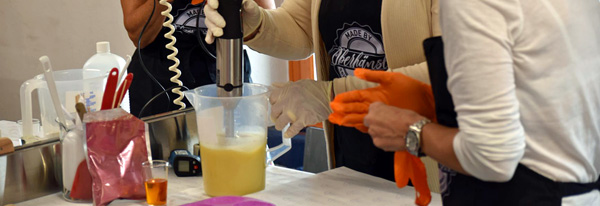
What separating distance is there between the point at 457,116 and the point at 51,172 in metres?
1.07

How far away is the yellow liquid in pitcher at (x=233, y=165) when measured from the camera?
1461 mm

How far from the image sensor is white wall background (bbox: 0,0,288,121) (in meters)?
1.48

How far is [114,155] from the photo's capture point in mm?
1398

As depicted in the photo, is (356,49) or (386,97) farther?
(356,49)

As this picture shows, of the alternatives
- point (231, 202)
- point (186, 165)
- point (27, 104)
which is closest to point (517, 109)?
point (231, 202)

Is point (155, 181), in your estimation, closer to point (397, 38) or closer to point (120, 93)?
point (120, 93)

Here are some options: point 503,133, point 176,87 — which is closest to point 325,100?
point 176,87

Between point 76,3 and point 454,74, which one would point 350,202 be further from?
point 76,3

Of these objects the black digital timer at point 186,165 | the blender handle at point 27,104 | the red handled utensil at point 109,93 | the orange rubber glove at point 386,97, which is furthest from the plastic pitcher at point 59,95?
the orange rubber glove at point 386,97

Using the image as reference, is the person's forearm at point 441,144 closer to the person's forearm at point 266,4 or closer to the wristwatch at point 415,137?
the wristwatch at point 415,137

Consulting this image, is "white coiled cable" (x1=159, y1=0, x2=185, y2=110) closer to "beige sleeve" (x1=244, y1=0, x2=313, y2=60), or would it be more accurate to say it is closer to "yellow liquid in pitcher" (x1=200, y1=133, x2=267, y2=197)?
"beige sleeve" (x1=244, y1=0, x2=313, y2=60)

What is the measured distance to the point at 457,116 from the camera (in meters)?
0.95

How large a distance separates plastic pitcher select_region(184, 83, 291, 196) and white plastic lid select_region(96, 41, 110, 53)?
337 mm

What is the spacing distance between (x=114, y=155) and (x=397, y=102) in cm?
69
